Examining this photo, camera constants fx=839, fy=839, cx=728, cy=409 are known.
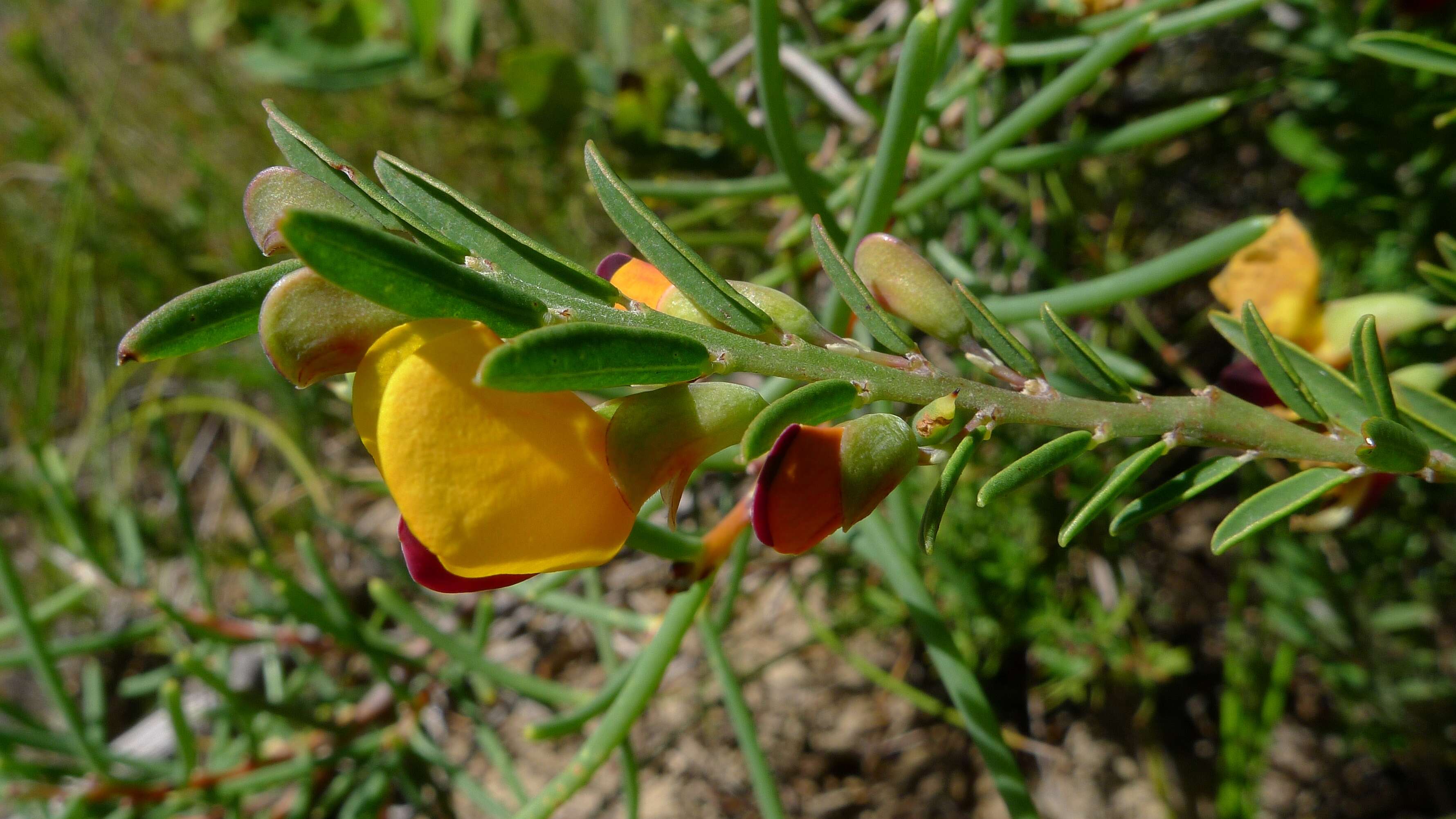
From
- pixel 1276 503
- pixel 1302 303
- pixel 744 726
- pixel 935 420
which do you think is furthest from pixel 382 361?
pixel 1302 303

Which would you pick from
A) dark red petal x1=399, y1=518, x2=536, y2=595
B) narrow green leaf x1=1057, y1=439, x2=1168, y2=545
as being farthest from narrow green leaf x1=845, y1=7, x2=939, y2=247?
dark red petal x1=399, y1=518, x2=536, y2=595

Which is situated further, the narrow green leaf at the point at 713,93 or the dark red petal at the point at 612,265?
the narrow green leaf at the point at 713,93

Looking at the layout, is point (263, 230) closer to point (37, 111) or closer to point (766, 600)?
point (766, 600)

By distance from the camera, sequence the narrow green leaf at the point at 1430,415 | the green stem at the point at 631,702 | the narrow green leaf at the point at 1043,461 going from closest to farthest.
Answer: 1. the narrow green leaf at the point at 1043,461
2. the narrow green leaf at the point at 1430,415
3. the green stem at the point at 631,702

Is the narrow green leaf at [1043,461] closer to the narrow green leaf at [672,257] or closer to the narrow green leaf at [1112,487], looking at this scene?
the narrow green leaf at [1112,487]

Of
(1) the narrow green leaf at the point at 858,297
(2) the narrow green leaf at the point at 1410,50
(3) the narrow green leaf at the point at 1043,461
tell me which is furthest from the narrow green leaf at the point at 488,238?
(2) the narrow green leaf at the point at 1410,50

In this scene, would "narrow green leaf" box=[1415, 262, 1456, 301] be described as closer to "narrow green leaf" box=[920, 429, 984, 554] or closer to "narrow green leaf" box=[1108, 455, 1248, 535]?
"narrow green leaf" box=[1108, 455, 1248, 535]
